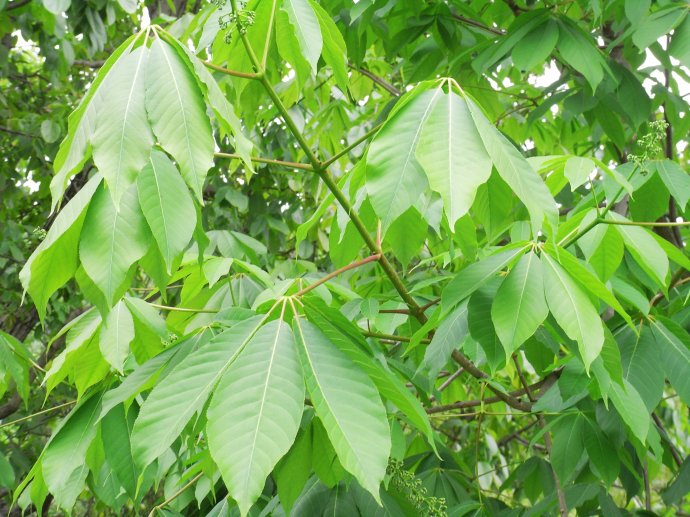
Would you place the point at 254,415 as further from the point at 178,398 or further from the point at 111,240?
the point at 111,240

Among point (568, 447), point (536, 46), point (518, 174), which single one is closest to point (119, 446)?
point (518, 174)

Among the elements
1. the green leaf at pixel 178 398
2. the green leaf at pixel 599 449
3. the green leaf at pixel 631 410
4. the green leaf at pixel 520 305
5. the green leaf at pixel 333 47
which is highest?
the green leaf at pixel 333 47

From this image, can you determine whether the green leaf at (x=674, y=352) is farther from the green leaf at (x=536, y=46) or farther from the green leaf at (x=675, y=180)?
the green leaf at (x=536, y=46)

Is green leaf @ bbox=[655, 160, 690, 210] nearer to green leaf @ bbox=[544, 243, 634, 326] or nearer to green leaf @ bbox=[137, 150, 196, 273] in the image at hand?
green leaf @ bbox=[544, 243, 634, 326]

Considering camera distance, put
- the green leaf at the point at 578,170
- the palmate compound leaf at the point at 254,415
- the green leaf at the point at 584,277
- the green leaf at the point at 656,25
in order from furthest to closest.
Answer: the green leaf at the point at 656,25, the green leaf at the point at 578,170, the green leaf at the point at 584,277, the palmate compound leaf at the point at 254,415

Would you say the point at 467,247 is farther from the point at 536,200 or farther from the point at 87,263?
the point at 87,263

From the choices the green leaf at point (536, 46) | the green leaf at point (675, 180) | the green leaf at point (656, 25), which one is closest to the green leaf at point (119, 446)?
the green leaf at point (675, 180)

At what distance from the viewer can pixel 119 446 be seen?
3.58 feet

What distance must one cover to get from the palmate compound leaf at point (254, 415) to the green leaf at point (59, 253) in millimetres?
244

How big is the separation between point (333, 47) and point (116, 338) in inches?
20.7

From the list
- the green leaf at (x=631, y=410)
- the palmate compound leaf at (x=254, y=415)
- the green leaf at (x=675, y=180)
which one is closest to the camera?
the palmate compound leaf at (x=254, y=415)

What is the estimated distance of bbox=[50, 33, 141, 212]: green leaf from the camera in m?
0.85

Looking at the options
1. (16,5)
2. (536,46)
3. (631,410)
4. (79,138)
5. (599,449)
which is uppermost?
(16,5)

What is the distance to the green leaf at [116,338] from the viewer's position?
1.14 m
